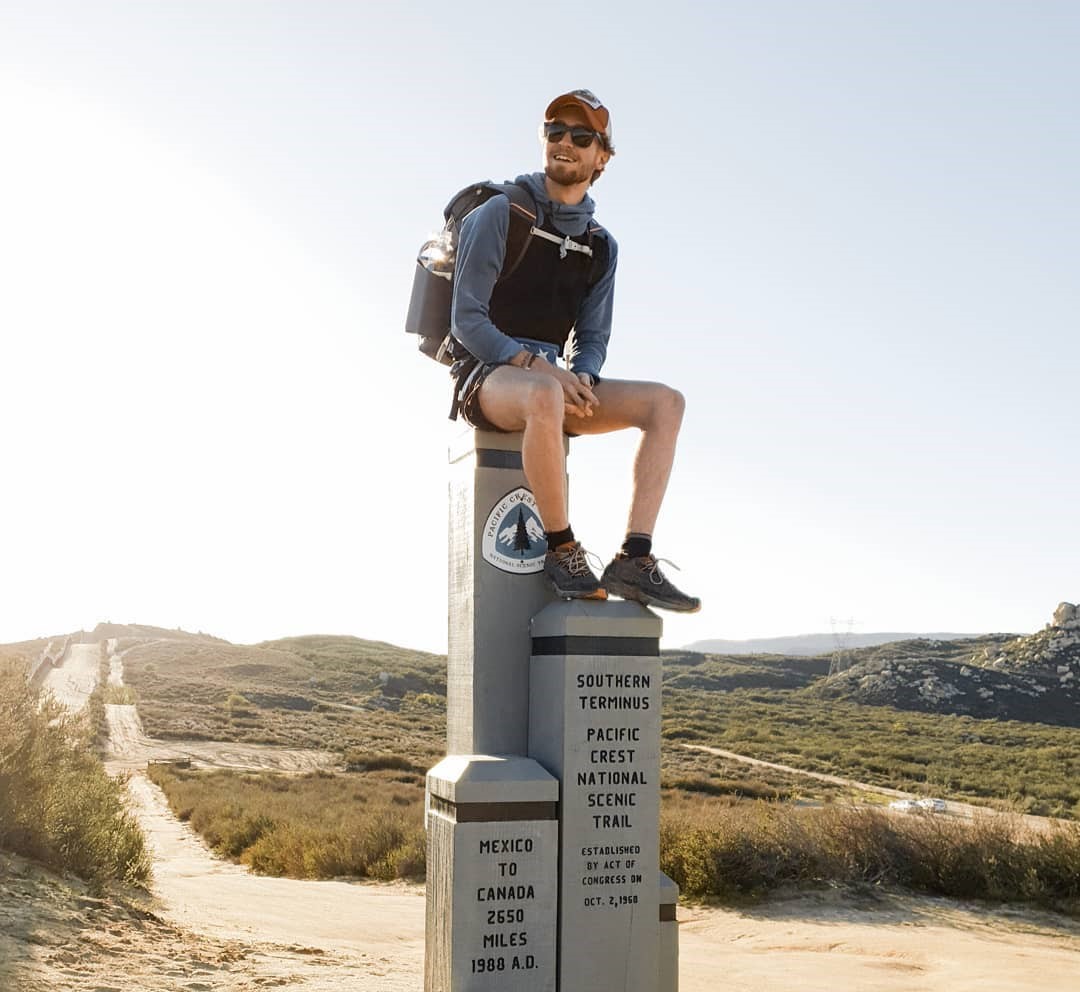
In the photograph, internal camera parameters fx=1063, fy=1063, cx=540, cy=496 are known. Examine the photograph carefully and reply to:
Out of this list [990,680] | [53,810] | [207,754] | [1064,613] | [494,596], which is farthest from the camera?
[1064,613]

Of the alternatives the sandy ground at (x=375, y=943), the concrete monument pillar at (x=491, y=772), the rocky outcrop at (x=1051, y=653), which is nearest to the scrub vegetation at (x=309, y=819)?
the sandy ground at (x=375, y=943)

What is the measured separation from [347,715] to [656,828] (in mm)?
48198

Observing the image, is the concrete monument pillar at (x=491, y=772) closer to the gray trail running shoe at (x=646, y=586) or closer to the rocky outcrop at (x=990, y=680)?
the gray trail running shoe at (x=646, y=586)

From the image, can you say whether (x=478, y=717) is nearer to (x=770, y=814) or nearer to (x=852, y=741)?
(x=770, y=814)

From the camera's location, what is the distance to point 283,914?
9.70m

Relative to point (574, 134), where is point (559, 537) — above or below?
below

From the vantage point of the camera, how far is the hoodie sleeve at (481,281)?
14.3 feet

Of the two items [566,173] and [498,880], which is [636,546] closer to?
[498,880]

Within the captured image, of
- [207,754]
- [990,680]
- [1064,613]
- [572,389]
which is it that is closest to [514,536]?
[572,389]

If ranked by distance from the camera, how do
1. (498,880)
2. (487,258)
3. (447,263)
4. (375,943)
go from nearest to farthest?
(498,880)
(487,258)
(447,263)
(375,943)

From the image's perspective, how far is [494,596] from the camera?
14.1 feet

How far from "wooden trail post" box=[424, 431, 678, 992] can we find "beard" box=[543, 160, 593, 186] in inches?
46.8

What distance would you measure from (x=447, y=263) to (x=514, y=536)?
4.22 feet

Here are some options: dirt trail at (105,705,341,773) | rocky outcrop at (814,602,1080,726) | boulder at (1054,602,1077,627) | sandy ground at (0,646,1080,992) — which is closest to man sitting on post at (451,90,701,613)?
sandy ground at (0,646,1080,992)
